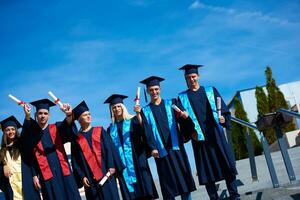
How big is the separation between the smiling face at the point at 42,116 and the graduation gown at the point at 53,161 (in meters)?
0.07

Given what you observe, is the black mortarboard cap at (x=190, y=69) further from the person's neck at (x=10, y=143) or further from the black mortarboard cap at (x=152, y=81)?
the person's neck at (x=10, y=143)

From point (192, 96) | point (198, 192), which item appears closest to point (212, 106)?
point (192, 96)

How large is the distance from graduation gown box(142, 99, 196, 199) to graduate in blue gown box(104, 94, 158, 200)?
1.00ft

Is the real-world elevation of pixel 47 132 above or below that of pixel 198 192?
above

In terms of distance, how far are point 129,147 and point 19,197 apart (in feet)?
5.90

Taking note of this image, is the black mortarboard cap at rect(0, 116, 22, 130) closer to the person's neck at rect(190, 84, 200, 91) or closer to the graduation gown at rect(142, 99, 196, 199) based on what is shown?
the graduation gown at rect(142, 99, 196, 199)

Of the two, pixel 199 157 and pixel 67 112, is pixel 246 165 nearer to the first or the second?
pixel 199 157

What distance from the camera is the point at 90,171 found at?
5578mm

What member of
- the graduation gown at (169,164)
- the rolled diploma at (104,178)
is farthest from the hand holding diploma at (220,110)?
the rolled diploma at (104,178)

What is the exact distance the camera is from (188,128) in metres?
5.68

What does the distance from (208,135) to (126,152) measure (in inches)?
54.2

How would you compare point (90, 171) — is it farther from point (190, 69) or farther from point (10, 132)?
point (190, 69)

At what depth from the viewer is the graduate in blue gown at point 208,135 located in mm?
5285

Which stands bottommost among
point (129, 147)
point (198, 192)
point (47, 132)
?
point (198, 192)
